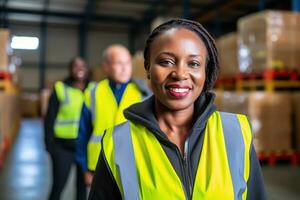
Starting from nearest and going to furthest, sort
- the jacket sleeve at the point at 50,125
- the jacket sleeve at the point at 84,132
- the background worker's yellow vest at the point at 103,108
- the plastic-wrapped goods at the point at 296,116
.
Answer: the background worker's yellow vest at the point at 103,108
the jacket sleeve at the point at 84,132
the jacket sleeve at the point at 50,125
the plastic-wrapped goods at the point at 296,116

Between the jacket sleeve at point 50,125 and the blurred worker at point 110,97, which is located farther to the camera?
the jacket sleeve at point 50,125

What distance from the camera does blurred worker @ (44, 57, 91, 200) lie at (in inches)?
119

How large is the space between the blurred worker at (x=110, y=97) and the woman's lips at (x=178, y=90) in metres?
1.18

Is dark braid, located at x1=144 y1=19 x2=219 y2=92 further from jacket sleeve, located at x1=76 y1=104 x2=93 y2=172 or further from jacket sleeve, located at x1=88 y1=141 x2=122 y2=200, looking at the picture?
jacket sleeve, located at x1=76 y1=104 x2=93 y2=172

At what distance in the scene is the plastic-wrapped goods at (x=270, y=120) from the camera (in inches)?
217

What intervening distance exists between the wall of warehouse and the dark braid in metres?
A: 18.0

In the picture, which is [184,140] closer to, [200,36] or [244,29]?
[200,36]

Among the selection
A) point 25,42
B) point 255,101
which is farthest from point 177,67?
point 25,42

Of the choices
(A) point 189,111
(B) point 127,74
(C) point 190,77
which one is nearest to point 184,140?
(A) point 189,111

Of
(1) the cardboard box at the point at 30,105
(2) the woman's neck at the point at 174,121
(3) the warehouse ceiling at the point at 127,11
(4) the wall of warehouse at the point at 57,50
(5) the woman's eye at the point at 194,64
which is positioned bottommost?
(1) the cardboard box at the point at 30,105

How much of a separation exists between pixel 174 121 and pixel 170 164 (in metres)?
0.17

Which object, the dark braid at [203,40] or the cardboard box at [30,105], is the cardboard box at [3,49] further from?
the cardboard box at [30,105]

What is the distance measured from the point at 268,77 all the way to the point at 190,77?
16.6ft

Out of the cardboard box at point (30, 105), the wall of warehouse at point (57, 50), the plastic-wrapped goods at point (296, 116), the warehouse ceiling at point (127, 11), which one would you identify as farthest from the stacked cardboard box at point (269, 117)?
the wall of warehouse at point (57, 50)
